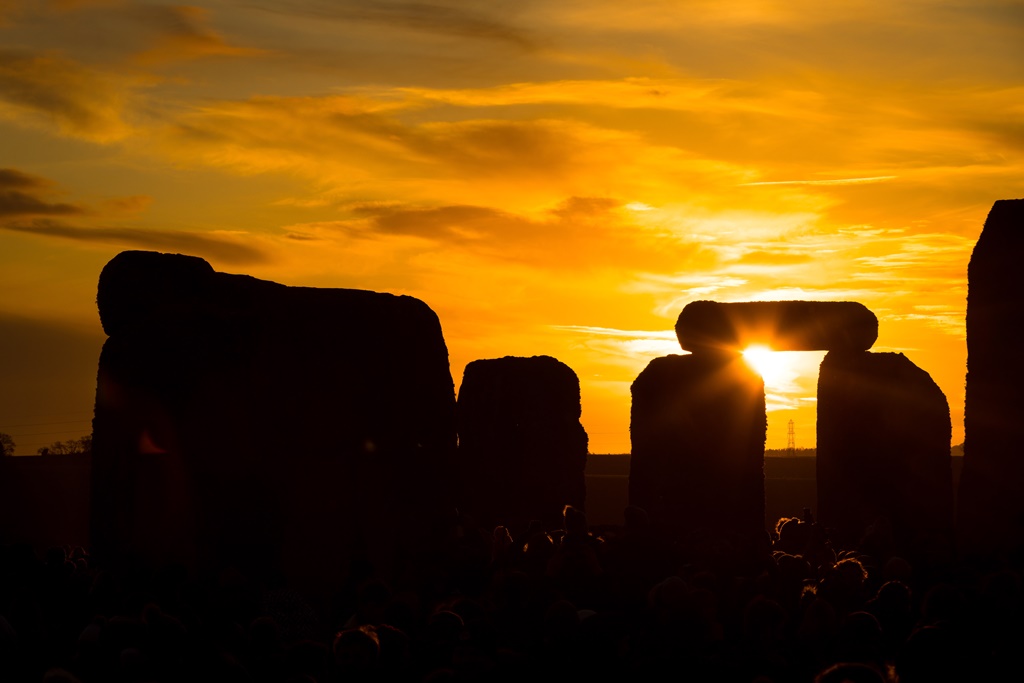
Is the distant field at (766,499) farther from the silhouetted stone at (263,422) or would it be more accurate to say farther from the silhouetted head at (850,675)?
the silhouetted head at (850,675)

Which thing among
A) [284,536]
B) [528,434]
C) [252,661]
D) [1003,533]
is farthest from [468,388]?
[252,661]

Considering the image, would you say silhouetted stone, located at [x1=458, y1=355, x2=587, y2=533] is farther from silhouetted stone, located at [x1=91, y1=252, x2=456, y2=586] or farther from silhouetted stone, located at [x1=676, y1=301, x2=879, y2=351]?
silhouetted stone, located at [x1=91, y1=252, x2=456, y2=586]

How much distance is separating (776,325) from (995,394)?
15.8ft

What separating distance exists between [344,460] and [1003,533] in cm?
669

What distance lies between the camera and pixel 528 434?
2000 cm

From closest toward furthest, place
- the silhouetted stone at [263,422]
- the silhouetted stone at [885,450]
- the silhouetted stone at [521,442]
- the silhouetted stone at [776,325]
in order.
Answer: the silhouetted stone at [263,422], the silhouetted stone at [885,450], the silhouetted stone at [776,325], the silhouetted stone at [521,442]

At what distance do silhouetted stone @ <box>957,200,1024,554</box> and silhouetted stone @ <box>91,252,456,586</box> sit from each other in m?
5.49

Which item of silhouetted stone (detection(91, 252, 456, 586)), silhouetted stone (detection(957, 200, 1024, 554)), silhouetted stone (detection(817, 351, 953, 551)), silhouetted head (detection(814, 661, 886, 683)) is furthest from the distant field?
silhouetted head (detection(814, 661, 886, 683))

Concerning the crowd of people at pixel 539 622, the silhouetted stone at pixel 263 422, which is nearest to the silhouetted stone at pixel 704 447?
the silhouetted stone at pixel 263 422

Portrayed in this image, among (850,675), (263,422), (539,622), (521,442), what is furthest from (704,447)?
(850,675)

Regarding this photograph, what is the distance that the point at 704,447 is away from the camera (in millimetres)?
17297

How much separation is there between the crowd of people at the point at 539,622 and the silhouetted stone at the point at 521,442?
322 inches

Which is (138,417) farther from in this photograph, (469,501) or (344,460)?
(469,501)

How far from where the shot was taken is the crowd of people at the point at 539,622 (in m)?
6.58
